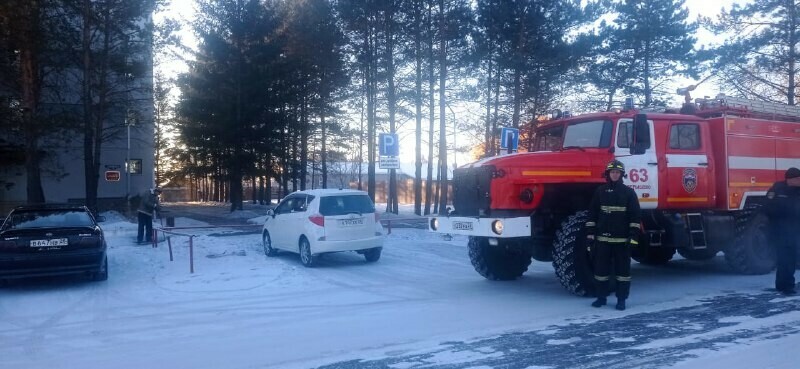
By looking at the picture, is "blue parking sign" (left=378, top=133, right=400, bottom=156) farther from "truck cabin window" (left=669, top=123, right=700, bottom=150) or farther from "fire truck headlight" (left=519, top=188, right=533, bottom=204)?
"truck cabin window" (left=669, top=123, right=700, bottom=150)

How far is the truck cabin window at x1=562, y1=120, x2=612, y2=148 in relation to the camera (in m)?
11.0

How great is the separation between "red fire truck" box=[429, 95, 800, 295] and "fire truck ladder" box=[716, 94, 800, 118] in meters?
0.03

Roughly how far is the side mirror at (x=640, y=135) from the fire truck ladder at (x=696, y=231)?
167 cm

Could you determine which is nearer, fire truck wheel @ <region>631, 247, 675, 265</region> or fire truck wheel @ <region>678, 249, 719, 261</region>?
fire truck wheel @ <region>678, 249, 719, 261</region>


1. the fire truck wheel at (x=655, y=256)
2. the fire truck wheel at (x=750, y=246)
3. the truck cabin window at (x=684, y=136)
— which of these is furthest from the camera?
the fire truck wheel at (x=655, y=256)

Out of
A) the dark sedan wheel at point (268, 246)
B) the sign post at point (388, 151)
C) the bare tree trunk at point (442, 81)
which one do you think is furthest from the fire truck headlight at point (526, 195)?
the bare tree trunk at point (442, 81)

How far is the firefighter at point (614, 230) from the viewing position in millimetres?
9414

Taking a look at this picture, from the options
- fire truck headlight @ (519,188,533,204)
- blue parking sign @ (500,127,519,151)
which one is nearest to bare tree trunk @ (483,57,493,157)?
blue parking sign @ (500,127,519,151)

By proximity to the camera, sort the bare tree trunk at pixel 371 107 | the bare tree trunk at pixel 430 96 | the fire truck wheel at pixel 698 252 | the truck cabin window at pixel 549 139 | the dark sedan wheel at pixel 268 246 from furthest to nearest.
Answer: the bare tree trunk at pixel 371 107 → the bare tree trunk at pixel 430 96 → the dark sedan wheel at pixel 268 246 → the fire truck wheel at pixel 698 252 → the truck cabin window at pixel 549 139

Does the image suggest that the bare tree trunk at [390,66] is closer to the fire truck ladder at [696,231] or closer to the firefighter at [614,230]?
the fire truck ladder at [696,231]

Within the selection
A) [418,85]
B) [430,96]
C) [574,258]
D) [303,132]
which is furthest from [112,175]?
[574,258]

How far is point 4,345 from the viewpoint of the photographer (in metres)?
8.03

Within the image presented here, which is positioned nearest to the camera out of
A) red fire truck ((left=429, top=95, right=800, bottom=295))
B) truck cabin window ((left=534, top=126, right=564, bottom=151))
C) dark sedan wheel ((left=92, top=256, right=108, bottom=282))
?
red fire truck ((left=429, top=95, right=800, bottom=295))

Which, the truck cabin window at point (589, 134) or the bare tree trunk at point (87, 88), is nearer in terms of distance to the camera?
the truck cabin window at point (589, 134)
